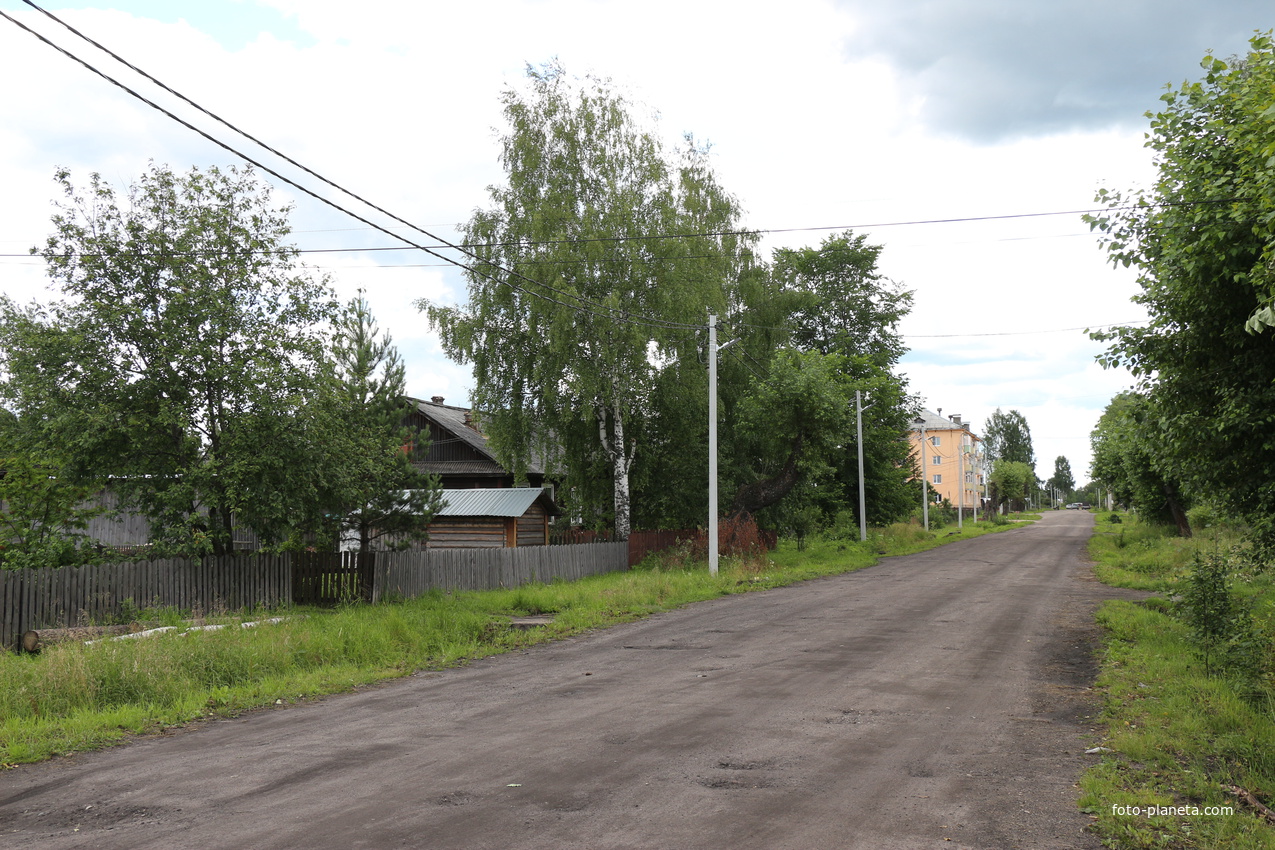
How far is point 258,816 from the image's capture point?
5.35 m

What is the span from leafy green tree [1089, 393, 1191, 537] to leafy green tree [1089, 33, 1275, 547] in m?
0.50

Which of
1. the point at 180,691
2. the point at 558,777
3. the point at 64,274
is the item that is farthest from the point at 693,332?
the point at 558,777

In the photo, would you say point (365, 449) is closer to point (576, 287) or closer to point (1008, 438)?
point (576, 287)

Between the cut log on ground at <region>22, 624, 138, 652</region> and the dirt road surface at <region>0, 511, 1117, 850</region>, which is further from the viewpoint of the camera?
the cut log on ground at <region>22, 624, 138, 652</region>

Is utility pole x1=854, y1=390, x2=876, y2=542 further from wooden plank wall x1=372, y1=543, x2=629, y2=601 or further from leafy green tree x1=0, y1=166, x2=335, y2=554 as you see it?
leafy green tree x1=0, y1=166, x2=335, y2=554

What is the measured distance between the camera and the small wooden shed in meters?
28.7

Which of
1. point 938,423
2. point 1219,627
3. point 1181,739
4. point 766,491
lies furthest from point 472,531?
point 938,423

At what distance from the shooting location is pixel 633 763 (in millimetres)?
6430

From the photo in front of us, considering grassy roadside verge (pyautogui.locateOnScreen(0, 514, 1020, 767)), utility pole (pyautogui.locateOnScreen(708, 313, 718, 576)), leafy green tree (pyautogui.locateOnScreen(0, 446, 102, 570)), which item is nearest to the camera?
grassy roadside verge (pyautogui.locateOnScreen(0, 514, 1020, 767))

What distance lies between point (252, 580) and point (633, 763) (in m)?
13.3

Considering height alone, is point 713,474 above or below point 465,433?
below

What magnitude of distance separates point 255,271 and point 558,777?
13.3 meters

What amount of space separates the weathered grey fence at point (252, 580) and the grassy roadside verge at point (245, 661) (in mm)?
863

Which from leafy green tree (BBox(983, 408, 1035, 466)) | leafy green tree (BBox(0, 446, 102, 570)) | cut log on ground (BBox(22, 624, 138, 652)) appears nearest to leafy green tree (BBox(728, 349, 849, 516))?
leafy green tree (BBox(0, 446, 102, 570))
